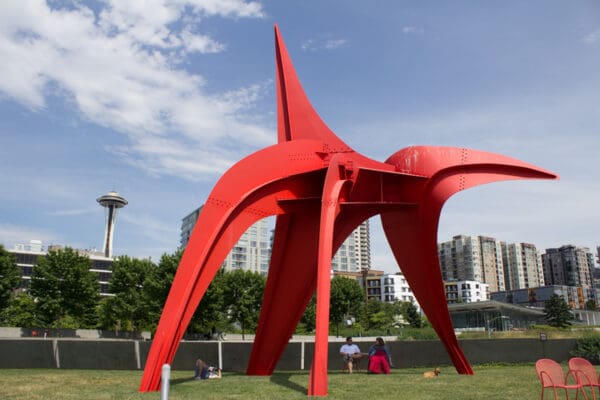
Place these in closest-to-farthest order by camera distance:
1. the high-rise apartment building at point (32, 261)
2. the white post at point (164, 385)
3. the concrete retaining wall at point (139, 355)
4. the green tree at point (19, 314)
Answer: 1. the white post at point (164, 385)
2. the concrete retaining wall at point (139, 355)
3. the green tree at point (19, 314)
4. the high-rise apartment building at point (32, 261)

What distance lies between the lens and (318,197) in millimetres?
16516

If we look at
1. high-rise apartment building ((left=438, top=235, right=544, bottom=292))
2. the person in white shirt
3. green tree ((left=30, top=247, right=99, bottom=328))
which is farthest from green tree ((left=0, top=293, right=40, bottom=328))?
high-rise apartment building ((left=438, top=235, right=544, bottom=292))

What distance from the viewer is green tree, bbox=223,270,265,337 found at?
52031 millimetres

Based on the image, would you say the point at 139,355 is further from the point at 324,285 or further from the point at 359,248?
the point at 359,248

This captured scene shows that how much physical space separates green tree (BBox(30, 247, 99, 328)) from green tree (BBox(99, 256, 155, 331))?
2.04 m

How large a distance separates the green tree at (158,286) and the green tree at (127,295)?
1682 mm

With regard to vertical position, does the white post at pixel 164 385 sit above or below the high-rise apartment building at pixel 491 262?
below

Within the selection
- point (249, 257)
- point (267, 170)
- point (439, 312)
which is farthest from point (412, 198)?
point (249, 257)

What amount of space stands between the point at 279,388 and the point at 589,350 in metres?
15.0

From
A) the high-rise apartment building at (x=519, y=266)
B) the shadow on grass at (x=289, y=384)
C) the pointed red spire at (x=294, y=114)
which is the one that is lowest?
the shadow on grass at (x=289, y=384)

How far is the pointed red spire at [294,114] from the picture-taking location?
57.4 ft

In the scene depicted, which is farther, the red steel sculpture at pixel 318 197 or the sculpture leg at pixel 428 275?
the sculpture leg at pixel 428 275

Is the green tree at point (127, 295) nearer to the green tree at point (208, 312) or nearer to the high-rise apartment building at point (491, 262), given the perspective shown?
the green tree at point (208, 312)

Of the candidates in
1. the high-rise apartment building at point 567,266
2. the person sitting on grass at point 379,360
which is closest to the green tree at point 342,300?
the person sitting on grass at point 379,360
